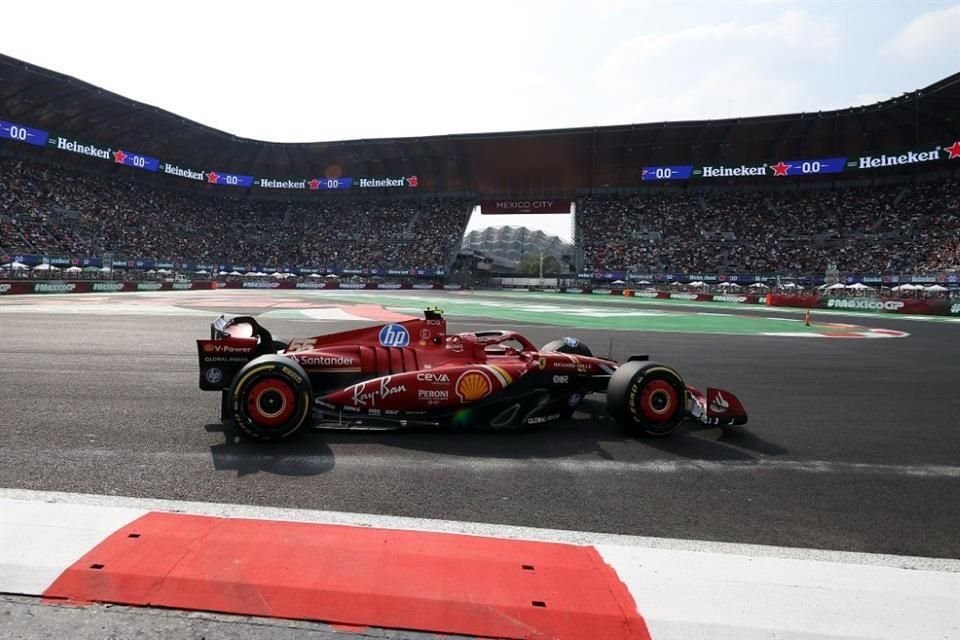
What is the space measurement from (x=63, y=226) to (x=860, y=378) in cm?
5280

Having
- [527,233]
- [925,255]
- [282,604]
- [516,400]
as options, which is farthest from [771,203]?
[527,233]

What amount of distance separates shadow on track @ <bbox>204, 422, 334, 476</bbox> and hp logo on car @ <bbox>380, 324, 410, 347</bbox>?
1202 millimetres

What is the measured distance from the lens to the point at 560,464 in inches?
189

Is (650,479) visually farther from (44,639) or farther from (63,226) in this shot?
(63,226)

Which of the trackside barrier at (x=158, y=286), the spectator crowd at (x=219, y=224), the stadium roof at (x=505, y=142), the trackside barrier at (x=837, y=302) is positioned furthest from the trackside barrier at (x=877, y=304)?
the spectator crowd at (x=219, y=224)

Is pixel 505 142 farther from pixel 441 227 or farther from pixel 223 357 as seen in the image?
pixel 223 357

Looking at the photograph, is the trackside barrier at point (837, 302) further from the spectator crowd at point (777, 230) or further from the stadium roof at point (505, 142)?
the stadium roof at point (505, 142)

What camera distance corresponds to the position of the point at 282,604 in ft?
8.57

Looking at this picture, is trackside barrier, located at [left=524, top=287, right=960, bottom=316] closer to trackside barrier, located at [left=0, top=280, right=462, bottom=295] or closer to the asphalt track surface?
trackside barrier, located at [left=0, top=280, right=462, bottom=295]

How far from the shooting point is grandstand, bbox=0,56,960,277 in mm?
43156

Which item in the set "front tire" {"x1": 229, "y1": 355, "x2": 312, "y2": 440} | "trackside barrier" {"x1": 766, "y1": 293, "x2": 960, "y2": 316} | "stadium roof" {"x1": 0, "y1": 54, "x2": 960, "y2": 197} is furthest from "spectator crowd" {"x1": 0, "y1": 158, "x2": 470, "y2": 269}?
"front tire" {"x1": 229, "y1": 355, "x2": 312, "y2": 440}

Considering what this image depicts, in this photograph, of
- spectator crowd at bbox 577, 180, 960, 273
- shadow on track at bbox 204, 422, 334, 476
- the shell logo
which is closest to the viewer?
shadow on track at bbox 204, 422, 334, 476

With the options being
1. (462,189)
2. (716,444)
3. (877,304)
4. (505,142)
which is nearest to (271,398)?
(716,444)

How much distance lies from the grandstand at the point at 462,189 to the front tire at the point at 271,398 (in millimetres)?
45015
